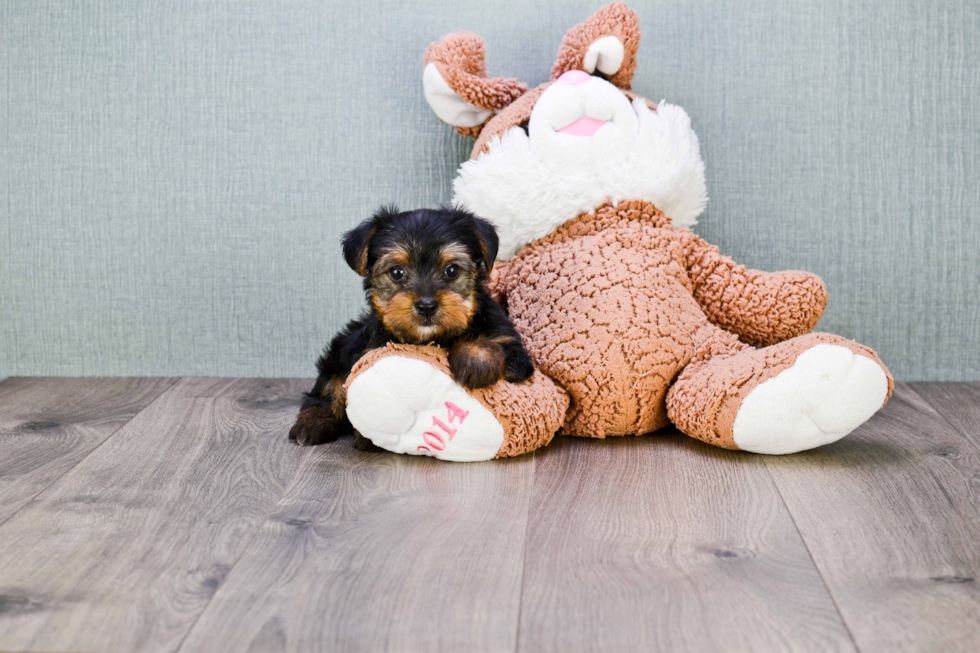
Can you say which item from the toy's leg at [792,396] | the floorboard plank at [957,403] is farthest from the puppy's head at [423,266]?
the floorboard plank at [957,403]

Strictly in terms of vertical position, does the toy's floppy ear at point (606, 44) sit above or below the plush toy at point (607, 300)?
above

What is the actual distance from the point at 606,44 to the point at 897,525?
1.51 meters

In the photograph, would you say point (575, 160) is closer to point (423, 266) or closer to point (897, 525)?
point (423, 266)

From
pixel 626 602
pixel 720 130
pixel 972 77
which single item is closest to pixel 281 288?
pixel 720 130

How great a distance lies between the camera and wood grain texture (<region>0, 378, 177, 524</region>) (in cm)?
194

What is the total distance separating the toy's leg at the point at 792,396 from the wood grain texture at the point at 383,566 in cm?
51

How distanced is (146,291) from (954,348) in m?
2.88

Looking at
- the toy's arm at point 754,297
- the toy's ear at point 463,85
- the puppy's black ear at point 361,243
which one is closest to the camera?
the puppy's black ear at point 361,243

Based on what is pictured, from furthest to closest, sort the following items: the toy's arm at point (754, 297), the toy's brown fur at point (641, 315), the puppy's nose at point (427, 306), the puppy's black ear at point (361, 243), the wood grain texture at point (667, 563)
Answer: the toy's arm at point (754, 297) → the toy's brown fur at point (641, 315) → the puppy's black ear at point (361, 243) → the puppy's nose at point (427, 306) → the wood grain texture at point (667, 563)

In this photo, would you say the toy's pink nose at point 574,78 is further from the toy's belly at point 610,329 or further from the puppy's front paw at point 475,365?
the puppy's front paw at point 475,365

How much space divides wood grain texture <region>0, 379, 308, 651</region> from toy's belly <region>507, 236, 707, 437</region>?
74 cm

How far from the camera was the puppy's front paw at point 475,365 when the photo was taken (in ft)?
6.24

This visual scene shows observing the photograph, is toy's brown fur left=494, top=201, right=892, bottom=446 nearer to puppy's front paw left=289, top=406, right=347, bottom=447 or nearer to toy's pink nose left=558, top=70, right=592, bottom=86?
toy's pink nose left=558, top=70, right=592, bottom=86

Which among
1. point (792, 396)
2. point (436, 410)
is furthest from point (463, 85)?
point (792, 396)
